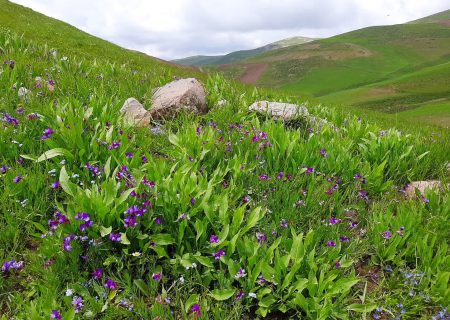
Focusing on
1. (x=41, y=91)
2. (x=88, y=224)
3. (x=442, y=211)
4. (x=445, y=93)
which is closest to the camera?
(x=88, y=224)

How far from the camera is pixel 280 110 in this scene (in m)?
7.08

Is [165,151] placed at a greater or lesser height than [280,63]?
lesser

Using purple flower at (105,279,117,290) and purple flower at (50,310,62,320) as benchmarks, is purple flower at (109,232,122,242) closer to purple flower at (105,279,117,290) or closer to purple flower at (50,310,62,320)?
purple flower at (105,279,117,290)

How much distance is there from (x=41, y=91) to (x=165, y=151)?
2.79 meters

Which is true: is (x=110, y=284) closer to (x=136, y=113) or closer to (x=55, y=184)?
(x=55, y=184)

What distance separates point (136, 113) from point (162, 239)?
3.36 meters

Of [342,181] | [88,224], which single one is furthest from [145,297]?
[342,181]

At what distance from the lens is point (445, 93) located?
65938mm

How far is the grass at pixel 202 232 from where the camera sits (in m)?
3.05

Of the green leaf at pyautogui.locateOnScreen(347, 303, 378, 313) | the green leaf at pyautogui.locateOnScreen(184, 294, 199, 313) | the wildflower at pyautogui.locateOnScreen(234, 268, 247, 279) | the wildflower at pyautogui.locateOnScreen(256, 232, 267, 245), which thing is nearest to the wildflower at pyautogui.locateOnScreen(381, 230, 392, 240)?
the green leaf at pyautogui.locateOnScreen(347, 303, 378, 313)

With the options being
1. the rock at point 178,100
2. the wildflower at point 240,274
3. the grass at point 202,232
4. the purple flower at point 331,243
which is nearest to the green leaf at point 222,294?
the grass at point 202,232

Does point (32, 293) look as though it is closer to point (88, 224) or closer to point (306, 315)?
point (88, 224)

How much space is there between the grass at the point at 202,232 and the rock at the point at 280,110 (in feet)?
6.20

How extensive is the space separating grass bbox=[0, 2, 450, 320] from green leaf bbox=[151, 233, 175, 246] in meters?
0.02
